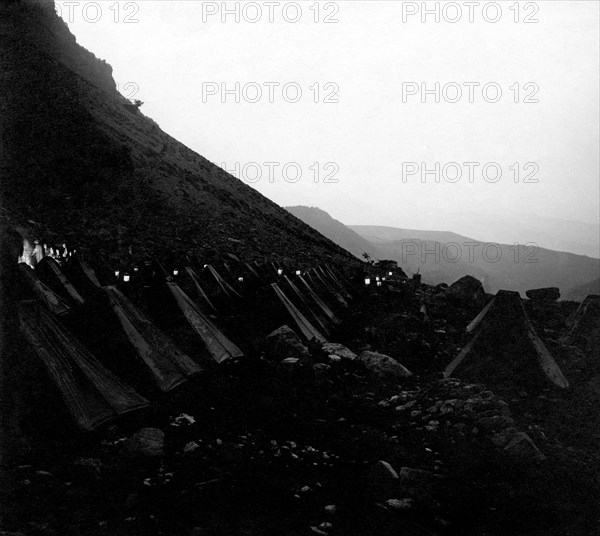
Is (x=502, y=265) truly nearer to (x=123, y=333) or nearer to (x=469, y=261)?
(x=469, y=261)

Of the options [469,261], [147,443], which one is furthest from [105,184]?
[469,261]

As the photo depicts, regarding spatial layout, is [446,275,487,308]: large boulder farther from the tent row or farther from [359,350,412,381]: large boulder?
[359,350,412,381]: large boulder

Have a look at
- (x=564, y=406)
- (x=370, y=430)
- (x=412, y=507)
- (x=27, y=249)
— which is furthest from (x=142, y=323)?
(x=27, y=249)

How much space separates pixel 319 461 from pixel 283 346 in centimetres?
206

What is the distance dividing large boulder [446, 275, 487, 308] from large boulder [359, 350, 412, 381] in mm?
5268

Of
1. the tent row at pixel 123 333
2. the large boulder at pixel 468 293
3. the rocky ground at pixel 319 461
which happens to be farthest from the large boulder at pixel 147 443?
the large boulder at pixel 468 293

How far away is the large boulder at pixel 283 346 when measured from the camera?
5148 millimetres

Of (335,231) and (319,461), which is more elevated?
(335,231)

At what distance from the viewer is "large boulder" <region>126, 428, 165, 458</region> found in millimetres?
3043

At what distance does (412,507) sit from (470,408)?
5.15 ft

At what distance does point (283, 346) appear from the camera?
17.1 feet

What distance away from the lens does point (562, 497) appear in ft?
9.71

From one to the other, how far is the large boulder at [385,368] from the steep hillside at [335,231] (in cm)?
6152

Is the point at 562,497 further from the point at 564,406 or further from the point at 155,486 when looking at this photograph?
the point at 155,486
